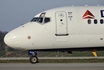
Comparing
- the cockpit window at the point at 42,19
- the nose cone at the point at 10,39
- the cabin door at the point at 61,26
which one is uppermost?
the cockpit window at the point at 42,19

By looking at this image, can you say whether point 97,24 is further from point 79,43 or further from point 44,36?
point 44,36

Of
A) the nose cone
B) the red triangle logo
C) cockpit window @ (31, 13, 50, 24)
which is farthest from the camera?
cockpit window @ (31, 13, 50, 24)

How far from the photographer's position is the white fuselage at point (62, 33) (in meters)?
24.8

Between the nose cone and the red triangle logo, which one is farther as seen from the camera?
the red triangle logo

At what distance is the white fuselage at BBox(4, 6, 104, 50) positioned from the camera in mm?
24828

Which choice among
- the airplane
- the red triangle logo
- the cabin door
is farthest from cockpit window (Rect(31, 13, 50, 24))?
the red triangle logo

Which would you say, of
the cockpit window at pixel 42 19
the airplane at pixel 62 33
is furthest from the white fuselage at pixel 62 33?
the cockpit window at pixel 42 19

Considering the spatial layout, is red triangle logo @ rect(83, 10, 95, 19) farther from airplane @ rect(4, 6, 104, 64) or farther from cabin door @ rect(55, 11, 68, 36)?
cabin door @ rect(55, 11, 68, 36)

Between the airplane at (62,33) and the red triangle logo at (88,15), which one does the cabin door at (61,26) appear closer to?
the airplane at (62,33)

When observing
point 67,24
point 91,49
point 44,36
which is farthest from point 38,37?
point 91,49

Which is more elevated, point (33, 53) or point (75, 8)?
Result: point (75, 8)

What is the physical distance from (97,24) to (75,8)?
1792 mm

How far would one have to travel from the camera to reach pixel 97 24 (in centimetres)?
2506

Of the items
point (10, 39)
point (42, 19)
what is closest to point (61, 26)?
point (42, 19)
